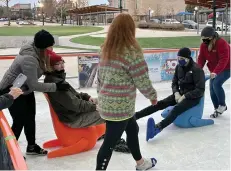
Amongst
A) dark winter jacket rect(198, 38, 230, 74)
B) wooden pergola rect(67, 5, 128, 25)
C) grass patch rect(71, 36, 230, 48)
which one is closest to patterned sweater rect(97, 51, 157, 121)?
dark winter jacket rect(198, 38, 230, 74)

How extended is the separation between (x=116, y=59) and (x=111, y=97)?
0.84 ft

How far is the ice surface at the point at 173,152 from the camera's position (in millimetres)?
2848

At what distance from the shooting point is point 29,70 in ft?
8.59

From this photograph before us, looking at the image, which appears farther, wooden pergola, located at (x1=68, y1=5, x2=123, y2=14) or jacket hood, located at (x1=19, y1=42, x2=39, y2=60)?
wooden pergola, located at (x1=68, y1=5, x2=123, y2=14)

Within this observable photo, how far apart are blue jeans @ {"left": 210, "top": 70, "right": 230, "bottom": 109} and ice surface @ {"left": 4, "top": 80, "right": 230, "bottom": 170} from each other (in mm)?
271

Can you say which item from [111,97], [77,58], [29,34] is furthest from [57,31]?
[111,97]

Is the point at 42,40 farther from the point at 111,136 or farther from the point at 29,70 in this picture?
the point at 111,136

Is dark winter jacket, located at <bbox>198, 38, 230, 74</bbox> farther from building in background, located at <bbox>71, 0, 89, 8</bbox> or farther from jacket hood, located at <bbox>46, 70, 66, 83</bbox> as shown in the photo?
building in background, located at <bbox>71, 0, 89, 8</bbox>

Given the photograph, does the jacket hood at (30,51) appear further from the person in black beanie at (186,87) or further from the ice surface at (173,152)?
the person in black beanie at (186,87)

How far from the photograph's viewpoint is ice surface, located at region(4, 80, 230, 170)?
9.34 feet

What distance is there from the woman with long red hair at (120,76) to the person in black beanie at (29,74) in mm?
674

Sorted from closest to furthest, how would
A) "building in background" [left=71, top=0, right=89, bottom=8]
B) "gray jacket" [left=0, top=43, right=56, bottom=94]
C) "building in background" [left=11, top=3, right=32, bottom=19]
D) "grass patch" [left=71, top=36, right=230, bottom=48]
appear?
"gray jacket" [left=0, top=43, right=56, bottom=94] < "grass patch" [left=71, top=36, right=230, bottom=48] < "building in background" [left=11, top=3, right=32, bottom=19] < "building in background" [left=71, top=0, right=89, bottom=8]

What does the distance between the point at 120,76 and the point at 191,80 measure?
5.56 feet

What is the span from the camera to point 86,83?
606 cm
